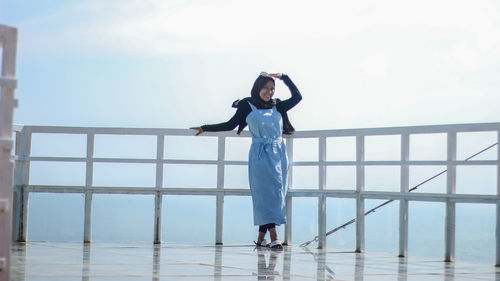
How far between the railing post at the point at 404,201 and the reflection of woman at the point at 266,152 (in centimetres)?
135

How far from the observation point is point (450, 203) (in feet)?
30.7

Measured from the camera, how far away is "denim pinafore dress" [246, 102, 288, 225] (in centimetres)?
965

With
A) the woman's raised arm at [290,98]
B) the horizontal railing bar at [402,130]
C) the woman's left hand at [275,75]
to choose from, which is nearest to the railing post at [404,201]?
the horizontal railing bar at [402,130]

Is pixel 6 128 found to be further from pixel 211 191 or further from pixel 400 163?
pixel 211 191

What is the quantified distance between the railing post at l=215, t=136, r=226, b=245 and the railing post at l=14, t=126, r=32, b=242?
2.35 metres

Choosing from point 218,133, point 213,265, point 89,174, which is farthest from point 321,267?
point 89,174

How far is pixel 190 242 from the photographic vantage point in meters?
10.8

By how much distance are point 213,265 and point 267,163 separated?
103 inches

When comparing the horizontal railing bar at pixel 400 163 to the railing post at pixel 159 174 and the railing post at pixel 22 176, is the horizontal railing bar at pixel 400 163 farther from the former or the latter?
the railing post at pixel 22 176

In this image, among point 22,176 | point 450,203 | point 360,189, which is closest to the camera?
point 450,203

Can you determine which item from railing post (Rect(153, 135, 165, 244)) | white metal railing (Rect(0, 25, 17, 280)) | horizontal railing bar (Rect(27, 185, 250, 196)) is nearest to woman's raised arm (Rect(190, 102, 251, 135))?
railing post (Rect(153, 135, 165, 244))

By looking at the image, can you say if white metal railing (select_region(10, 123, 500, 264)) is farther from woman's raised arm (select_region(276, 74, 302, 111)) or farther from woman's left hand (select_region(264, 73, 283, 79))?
woman's left hand (select_region(264, 73, 283, 79))

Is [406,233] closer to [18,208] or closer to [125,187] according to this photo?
[125,187]

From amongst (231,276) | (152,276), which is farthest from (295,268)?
(152,276)
